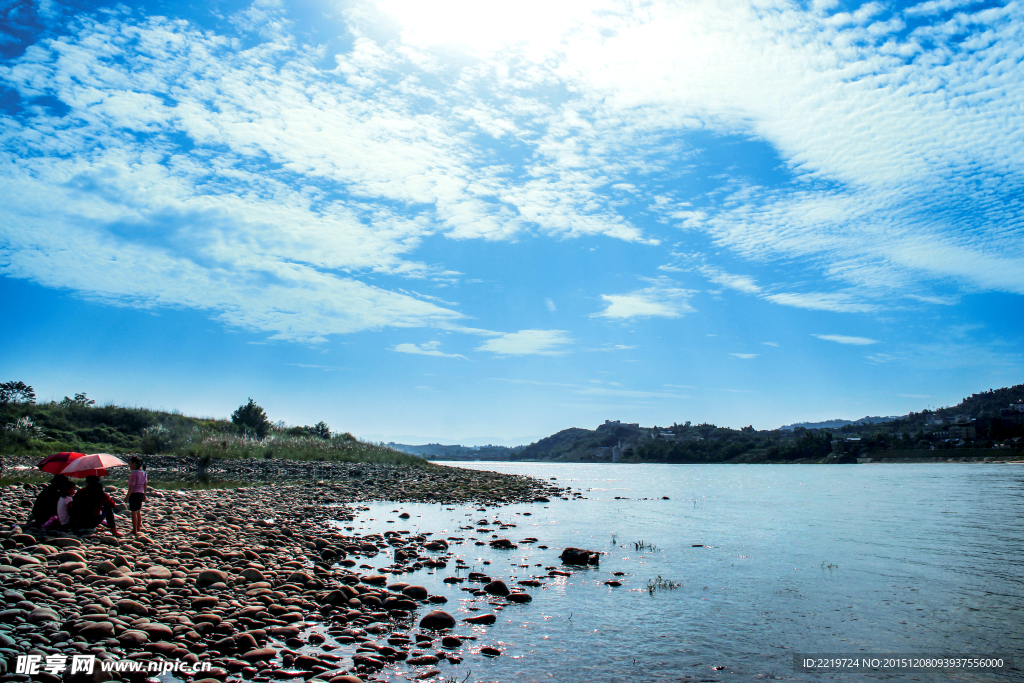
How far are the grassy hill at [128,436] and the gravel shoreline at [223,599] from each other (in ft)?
81.7

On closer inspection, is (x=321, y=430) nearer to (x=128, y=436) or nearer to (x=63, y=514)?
(x=128, y=436)

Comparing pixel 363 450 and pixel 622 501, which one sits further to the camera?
pixel 363 450

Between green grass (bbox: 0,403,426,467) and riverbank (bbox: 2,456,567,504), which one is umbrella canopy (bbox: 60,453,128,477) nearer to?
riverbank (bbox: 2,456,567,504)

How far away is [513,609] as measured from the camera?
1504 cm

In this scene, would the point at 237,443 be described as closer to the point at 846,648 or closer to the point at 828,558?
the point at 828,558

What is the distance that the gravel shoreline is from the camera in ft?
31.2

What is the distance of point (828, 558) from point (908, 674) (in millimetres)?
13124

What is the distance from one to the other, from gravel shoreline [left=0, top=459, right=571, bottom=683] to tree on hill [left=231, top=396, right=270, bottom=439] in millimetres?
46895

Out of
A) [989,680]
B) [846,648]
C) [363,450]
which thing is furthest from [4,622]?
[363,450]

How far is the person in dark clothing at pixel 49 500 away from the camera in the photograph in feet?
47.4

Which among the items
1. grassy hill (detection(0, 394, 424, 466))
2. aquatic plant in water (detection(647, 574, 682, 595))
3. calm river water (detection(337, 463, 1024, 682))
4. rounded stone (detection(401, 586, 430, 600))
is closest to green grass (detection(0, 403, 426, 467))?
grassy hill (detection(0, 394, 424, 466))

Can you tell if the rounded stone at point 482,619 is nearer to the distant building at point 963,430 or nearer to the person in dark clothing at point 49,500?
the person in dark clothing at point 49,500

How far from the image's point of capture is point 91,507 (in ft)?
50.5

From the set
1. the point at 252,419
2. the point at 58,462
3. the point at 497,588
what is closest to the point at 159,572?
the point at 58,462
